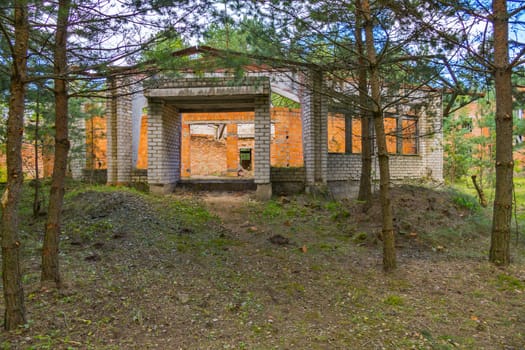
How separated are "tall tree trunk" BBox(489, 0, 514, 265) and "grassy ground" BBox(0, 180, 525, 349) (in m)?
0.39

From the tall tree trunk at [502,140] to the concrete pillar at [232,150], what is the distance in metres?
16.1

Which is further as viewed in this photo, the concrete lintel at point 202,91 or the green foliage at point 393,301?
the concrete lintel at point 202,91

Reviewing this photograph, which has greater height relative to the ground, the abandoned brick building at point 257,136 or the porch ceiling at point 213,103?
the porch ceiling at point 213,103

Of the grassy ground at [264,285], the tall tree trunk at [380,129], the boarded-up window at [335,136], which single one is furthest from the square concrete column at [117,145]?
→ the tall tree trunk at [380,129]

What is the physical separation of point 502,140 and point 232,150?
645 inches

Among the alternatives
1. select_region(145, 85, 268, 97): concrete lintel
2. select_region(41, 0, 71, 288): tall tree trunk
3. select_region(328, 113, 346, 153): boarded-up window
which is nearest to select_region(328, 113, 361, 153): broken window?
select_region(328, 113, 346, 153): boarded-up window

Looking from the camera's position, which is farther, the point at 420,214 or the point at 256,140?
the point at 256,140

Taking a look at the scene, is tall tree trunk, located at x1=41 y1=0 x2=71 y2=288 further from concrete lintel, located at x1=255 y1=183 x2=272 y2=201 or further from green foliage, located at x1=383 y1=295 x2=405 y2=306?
concrete lintel, located at x1=255 y1=183 x2=272 y2=201

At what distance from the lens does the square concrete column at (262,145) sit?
8773mm

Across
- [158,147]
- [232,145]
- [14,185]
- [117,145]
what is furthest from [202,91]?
[232,145]

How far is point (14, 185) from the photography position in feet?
8.52

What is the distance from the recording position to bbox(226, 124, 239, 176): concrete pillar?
19844 millimetres

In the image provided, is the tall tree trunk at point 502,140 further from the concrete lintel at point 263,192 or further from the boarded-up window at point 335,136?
the boarded-up window at point 335,136

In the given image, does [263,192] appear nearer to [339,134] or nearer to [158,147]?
[158,147]
